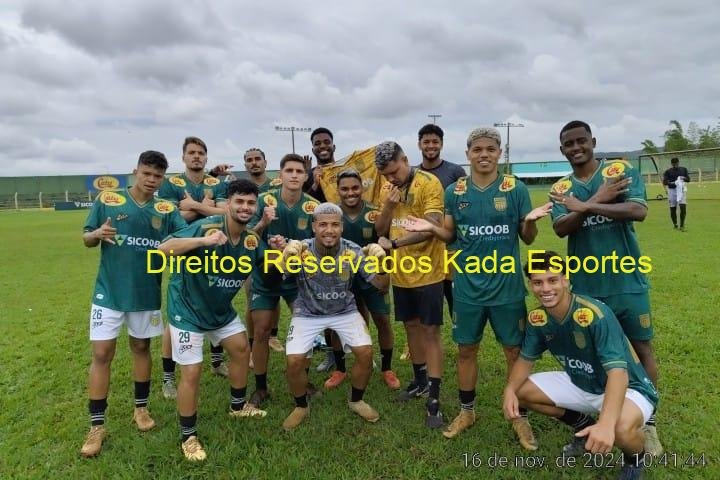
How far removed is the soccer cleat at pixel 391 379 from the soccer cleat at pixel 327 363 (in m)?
0.70

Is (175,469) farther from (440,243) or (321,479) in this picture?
(440,243)

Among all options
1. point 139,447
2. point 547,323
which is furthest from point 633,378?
point 139,447

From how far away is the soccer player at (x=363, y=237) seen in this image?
4754mm

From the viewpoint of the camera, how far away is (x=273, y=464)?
11.8 ft

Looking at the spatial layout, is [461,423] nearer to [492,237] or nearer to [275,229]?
[492,237]

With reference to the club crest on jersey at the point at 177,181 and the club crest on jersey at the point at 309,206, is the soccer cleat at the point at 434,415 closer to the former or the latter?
the club crest on jersey at the point at 309,206

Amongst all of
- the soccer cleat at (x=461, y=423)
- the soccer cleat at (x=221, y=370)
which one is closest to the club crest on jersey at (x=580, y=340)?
the soccer cleat at (x=461, y=423)

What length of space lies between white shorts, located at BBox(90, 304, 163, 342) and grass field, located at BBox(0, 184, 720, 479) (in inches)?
33.0

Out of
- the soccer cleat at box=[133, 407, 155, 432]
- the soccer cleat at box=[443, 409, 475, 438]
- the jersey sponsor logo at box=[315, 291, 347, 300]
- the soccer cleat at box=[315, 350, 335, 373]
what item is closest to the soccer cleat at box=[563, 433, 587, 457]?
the soccer cleat at box=[443, 409, 475, 438]

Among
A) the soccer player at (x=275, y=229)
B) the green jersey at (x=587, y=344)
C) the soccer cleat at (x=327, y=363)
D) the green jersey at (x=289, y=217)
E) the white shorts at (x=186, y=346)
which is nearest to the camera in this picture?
the green jersey at (x=587, y=344)

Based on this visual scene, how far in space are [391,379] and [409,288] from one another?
3.78ft

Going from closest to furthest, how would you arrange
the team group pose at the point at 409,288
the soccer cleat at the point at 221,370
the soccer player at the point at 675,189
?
the team group pose at the point at 409,288, the soccer cleat at the point at 221,370, the soccer player at the point at 675,189

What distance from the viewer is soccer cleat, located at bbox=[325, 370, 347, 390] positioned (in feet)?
16.5

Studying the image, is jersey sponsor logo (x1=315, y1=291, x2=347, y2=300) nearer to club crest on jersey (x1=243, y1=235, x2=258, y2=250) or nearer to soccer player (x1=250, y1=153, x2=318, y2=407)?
soccer player (x1=250, y1=153, x2=318, y2=407)
